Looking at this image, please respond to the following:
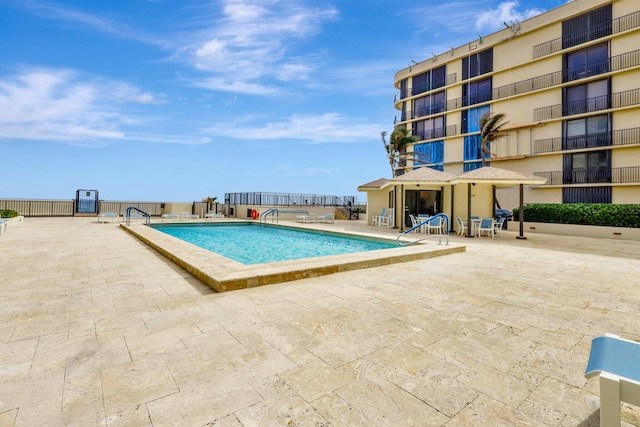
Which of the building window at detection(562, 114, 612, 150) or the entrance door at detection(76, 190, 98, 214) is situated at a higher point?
the building window at detection(562, 114, 612, 150)

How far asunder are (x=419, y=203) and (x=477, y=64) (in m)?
16.6

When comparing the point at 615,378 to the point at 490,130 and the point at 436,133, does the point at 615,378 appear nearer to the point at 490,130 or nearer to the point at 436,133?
the point at 490,130

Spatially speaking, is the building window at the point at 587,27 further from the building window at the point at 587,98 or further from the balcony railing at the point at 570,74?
the building window at the point at 587,98

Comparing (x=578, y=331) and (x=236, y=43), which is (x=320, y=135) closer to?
(x=236, y=43)

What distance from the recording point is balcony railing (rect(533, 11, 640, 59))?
18211 mm

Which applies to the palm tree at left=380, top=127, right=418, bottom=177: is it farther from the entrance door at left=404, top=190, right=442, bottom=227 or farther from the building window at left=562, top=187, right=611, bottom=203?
the building window at left=562, top=187, right=611, bottom=203

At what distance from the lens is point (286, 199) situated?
79.6 ft

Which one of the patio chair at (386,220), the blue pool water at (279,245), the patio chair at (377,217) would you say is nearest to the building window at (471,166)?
the patio chair at (377,217)

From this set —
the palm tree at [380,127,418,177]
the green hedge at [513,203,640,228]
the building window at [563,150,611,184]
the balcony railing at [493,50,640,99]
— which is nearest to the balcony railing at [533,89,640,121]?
the balcony railing at [493,50,640,99]

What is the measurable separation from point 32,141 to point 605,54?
44416 millimetres

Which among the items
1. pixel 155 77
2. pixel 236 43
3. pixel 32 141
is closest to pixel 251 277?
pixel 236 43

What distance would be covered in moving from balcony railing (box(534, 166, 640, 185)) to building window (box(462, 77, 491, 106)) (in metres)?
7.49

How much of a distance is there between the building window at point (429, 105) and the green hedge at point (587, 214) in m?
15.3

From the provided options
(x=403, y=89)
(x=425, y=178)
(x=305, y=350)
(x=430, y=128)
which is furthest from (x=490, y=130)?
(x=305, y=350)
